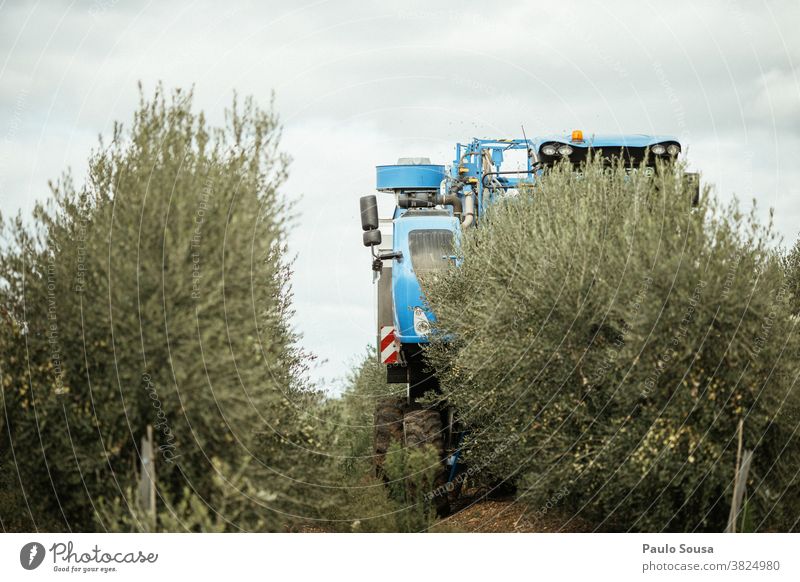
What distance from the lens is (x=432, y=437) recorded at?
18859 millimetres

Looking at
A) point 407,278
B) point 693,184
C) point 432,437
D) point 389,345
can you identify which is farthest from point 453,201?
point 693,184

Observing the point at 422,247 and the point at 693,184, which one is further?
the point at 422,247

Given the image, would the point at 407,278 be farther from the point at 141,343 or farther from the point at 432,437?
the point at 141,343

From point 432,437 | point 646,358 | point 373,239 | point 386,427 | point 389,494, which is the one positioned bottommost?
point 389,494

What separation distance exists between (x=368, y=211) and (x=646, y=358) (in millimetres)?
5259

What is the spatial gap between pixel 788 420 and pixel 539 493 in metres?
3.62

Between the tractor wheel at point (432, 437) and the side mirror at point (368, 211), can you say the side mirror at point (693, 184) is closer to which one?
the side mirror at point (368, 211)

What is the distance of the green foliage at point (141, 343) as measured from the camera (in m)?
9.86

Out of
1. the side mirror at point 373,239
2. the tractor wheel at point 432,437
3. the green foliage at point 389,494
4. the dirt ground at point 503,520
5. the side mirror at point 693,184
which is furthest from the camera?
the tractor wheel at point 432,437

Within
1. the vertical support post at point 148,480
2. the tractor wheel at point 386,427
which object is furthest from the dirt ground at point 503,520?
the vertical support post at point 148,480

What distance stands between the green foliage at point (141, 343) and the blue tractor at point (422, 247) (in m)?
7.07

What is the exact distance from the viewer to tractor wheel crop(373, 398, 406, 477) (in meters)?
20.6
